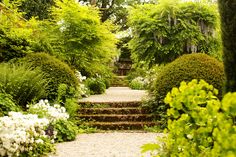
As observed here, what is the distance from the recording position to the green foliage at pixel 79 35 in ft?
45.4

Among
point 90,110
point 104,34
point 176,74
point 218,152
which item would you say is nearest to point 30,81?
point 90,110

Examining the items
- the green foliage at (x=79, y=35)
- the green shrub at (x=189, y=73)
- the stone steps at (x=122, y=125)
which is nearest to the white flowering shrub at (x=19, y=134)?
the stone steps at (x=122, y=125)

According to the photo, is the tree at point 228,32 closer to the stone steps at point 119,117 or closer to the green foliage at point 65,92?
the stone steps at point 119,117

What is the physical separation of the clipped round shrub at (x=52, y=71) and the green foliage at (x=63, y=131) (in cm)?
237

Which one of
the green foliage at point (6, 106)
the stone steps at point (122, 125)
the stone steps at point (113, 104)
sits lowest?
the stone steps at point (122, 125)

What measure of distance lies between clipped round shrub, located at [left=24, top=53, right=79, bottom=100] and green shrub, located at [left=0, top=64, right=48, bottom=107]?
31.0 inches

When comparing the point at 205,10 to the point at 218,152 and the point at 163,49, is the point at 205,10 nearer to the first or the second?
the point at 163,49

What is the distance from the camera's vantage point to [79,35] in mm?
13883

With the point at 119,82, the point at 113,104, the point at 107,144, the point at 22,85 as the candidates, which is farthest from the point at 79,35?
the point at 119,82

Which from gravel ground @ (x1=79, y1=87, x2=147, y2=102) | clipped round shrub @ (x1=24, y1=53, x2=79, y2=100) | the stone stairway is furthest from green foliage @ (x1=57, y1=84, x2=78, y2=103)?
gravel ground @ (x1=79, y1=87, x2=147, y2=102)

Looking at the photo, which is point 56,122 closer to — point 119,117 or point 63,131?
point 63,131

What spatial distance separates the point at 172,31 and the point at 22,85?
18.8ft

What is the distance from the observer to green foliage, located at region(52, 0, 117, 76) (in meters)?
13.8

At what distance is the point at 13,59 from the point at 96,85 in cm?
468
